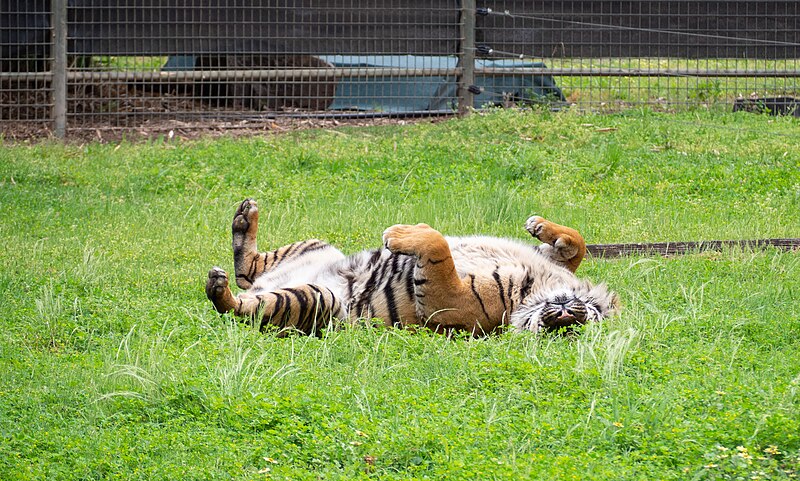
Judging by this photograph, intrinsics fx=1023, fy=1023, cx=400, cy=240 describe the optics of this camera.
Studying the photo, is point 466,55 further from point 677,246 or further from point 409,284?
point 409,284

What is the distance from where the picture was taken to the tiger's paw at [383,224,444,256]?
5.14 metres

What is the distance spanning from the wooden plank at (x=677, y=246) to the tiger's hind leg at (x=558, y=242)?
1018 millimetres

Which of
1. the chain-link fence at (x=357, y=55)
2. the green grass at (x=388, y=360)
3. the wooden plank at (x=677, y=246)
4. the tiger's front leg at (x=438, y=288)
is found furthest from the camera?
the chain-link fence at (x=357, y=55)

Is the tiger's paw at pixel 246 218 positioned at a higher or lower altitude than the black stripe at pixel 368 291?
higher

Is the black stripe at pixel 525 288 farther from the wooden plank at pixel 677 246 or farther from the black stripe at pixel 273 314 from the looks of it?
the wooden plank at pixel 677 246

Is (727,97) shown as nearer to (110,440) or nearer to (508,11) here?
(508,11)

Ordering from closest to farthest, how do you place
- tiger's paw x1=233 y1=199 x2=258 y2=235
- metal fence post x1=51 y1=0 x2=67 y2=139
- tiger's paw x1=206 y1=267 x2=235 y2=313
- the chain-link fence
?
tiger's paw x1=206 y1=267 x2=235 y2=313 < tiger's paw x1=233 y1=199 x2=258 y2=235 < metal fence post x1=51 y1=0 x2=67 y2=139 < the chain-link fence

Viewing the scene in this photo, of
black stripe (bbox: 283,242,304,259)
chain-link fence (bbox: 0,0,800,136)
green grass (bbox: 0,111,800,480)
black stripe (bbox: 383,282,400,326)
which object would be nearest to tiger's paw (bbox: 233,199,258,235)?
black stripe (bbox: 283,242,304,259)

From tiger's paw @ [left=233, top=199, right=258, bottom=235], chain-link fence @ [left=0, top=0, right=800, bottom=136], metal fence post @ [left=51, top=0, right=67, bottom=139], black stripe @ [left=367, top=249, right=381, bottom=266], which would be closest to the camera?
black stripe @ [left=367, top=249, right=381, bottom=266]

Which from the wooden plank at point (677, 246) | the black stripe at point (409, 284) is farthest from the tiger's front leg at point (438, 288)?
the wooden plank at point (677, 246)

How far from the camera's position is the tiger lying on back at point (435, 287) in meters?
5.16

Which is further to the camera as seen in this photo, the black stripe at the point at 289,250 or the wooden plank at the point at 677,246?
the wooden plank at the point at 677,246

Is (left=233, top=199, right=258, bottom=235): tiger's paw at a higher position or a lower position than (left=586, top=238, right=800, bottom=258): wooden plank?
higher

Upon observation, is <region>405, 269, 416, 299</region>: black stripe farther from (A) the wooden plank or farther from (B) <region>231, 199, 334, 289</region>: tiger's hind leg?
(A) the wooden plank
